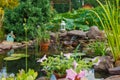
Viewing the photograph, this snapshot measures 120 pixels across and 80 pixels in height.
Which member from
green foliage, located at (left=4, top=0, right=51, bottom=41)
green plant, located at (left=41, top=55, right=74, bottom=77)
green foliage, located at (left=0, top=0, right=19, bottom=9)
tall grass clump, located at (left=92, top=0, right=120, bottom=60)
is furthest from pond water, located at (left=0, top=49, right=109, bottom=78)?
green foliage, located at (left=0, top=0, right=19, bottom=9)

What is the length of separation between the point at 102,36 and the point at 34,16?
6.17ft

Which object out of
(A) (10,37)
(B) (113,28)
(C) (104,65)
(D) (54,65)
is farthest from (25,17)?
(D) (54,65)

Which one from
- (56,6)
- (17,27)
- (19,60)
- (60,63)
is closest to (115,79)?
(60,63)

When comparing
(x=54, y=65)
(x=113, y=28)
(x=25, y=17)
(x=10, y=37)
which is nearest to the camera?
(x=54, y=65)

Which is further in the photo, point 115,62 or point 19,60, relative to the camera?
point 19,60

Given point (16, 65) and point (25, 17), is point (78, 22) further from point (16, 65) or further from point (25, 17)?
point (16, 65)

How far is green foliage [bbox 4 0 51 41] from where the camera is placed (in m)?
8.87

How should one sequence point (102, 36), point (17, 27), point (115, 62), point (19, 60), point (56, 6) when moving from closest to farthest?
1. point (115, 62)
2. point (19, 60)
3. point (102, 36)
4. point (17, 27)
5. point (56, 6)

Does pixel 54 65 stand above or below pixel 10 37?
above

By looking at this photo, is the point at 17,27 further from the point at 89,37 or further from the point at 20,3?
the point at 89,37

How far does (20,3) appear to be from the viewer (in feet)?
29.5

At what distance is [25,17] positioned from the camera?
9.07 metres

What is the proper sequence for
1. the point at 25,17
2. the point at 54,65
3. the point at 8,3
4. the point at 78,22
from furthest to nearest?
the point at 78,22, the point at 25,17, the point at 8,3, the point at 54,65

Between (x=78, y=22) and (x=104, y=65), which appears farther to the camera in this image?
(x=78, y=22)
